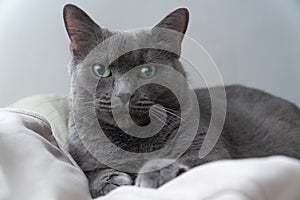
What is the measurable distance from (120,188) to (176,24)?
19.6 inches

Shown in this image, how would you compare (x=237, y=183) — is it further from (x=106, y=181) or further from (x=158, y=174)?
(x=106, y=181)

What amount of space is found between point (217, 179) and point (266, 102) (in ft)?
2.47

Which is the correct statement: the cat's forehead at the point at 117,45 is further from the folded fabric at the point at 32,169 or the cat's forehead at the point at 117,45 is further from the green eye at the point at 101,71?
the folded fabric at the point at 32,169

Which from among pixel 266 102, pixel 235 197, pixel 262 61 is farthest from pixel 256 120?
pixel 235 197

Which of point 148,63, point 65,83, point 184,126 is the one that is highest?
point 148,63

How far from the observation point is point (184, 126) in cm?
106

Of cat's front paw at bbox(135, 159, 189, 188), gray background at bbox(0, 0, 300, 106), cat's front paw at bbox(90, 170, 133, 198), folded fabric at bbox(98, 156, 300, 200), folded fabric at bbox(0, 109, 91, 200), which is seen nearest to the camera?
folded fabric at bbox(98, 156, 300, 200)

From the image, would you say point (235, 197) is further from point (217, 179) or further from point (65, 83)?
point (65, 83)

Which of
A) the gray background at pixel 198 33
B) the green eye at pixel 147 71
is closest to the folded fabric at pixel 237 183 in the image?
the green eye at pixel 147 71

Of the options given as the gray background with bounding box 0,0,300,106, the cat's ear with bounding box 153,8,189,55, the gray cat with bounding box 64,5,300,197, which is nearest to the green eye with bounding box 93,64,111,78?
the gray cat with bounding box 64,5,300,197

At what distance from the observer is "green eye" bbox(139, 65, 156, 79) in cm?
105

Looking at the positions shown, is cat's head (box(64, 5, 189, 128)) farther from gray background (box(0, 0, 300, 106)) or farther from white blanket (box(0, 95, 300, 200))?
gray background (box(0, 0, 300, 106))

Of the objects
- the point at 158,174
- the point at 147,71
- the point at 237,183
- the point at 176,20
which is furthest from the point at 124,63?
the point at 237,183

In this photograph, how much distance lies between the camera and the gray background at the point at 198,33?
4.77ft
